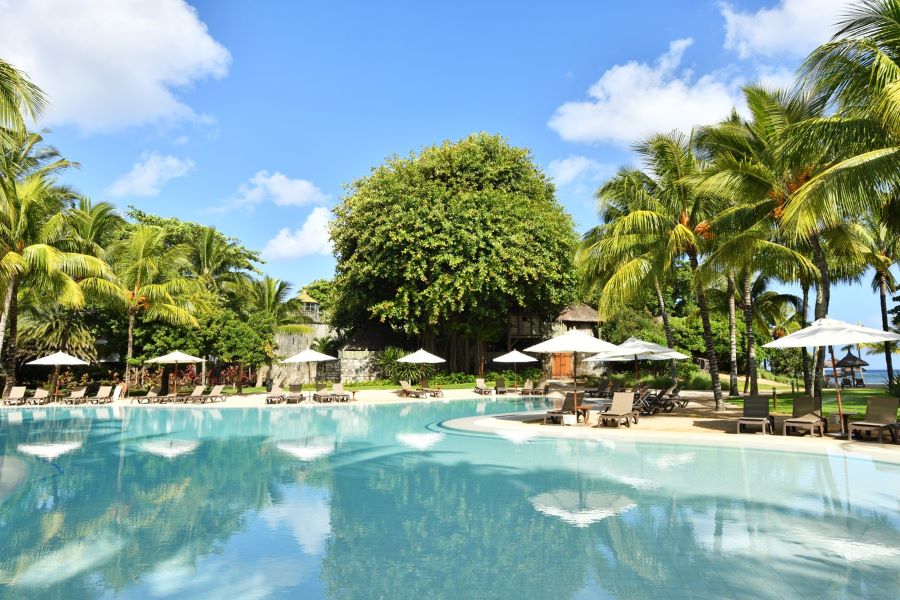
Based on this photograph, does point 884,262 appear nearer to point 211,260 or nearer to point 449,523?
point 449,523

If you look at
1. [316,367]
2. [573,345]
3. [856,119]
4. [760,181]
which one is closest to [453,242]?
[316,367]

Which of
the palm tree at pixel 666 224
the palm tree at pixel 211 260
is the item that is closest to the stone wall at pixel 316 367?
the palm tree at pixel 211 260

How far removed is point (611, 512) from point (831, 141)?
841 centimetres

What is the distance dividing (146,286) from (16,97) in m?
17.4

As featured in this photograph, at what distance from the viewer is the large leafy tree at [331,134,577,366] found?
27078 mm

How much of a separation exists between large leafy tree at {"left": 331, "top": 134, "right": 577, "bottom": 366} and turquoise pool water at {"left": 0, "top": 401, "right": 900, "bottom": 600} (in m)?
15.9

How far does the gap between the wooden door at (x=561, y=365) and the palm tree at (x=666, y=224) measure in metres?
17.2

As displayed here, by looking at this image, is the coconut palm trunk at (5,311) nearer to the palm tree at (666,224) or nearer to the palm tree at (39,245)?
the palm tree at (39,245)

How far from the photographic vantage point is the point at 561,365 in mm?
36156

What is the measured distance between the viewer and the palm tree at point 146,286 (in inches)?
1001

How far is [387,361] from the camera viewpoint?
100.0ft

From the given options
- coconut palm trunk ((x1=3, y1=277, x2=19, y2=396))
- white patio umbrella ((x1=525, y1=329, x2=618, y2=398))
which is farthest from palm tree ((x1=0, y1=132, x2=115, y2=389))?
white patio umbrella ((x1=525, y1=329, x2=618, y2=398))

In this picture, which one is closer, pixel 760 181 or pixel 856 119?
pixel 856 119

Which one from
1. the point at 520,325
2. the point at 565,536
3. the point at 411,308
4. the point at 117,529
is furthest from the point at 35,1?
the point at 520,325
